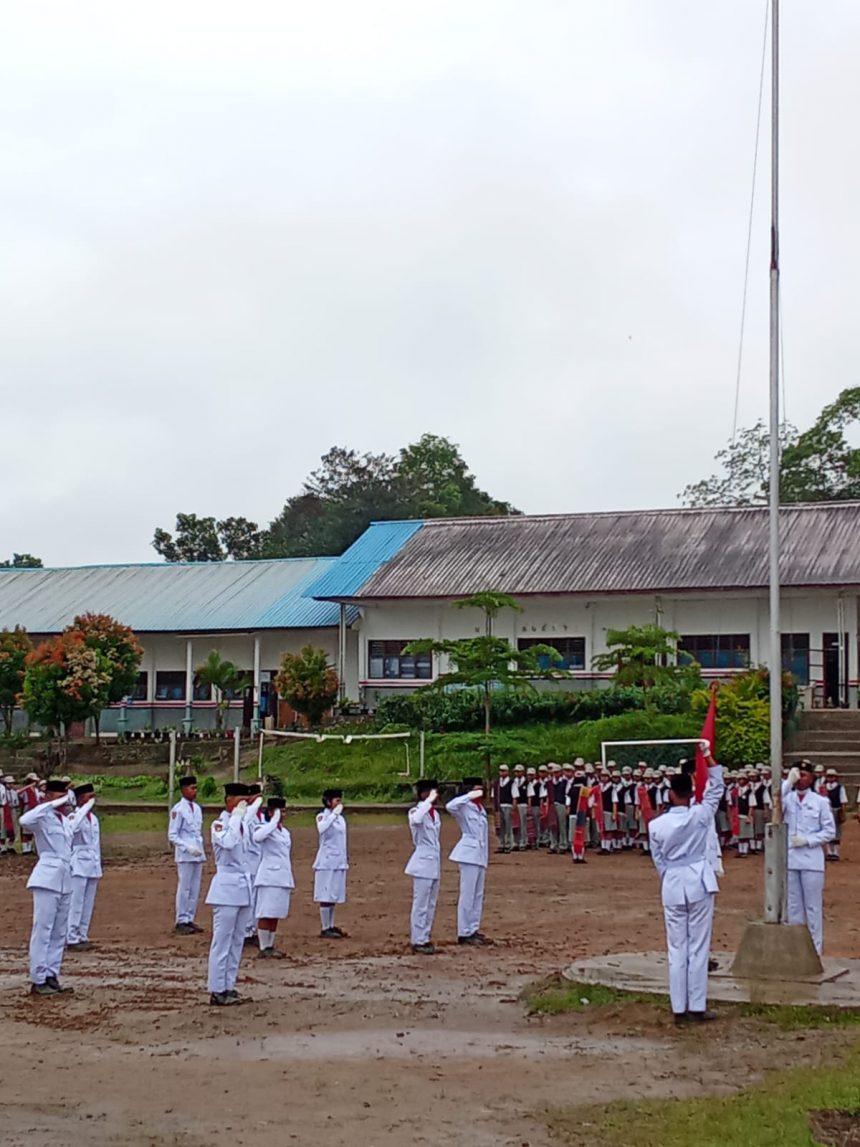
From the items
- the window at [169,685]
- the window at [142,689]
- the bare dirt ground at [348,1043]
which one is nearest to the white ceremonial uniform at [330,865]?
the bare dirt ground at [348,1043]

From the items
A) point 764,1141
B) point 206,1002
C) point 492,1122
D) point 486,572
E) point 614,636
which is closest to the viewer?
point 764,1141

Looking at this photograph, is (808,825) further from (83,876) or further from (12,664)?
(12,664)

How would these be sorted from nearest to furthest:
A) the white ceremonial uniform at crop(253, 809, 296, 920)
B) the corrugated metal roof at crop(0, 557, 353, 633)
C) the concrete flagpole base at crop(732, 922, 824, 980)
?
the concrete flagpole base at crop(732, 922, 824, 980) < the white ceremonial uniform at crop(253, 809, 296, 920) < the corrugated metal roof at crop(0, 557, 353, 633)

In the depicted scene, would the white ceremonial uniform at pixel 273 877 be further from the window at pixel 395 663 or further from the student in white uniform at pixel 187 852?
the window at pixel 395 663

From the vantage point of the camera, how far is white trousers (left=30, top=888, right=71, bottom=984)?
496 inches

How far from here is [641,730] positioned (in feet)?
103

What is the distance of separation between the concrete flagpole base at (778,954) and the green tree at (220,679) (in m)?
29.3

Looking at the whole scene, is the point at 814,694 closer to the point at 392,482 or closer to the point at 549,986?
the point at 549,986

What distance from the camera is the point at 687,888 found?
10773 millimetres

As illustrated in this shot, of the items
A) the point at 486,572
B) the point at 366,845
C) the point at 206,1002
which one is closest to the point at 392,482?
the point at 486,572

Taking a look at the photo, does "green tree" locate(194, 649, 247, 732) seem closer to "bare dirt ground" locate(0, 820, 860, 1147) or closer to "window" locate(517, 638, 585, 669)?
"window" locate(517, 638, 585, 669)

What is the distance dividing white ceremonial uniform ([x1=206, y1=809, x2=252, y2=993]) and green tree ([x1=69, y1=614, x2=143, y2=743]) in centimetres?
2640

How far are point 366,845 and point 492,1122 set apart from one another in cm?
1732

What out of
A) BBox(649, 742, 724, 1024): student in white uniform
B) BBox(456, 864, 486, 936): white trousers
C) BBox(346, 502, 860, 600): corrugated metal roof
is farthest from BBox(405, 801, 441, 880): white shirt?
BBox(346, 502, 860, 600): corrugated metal roof
